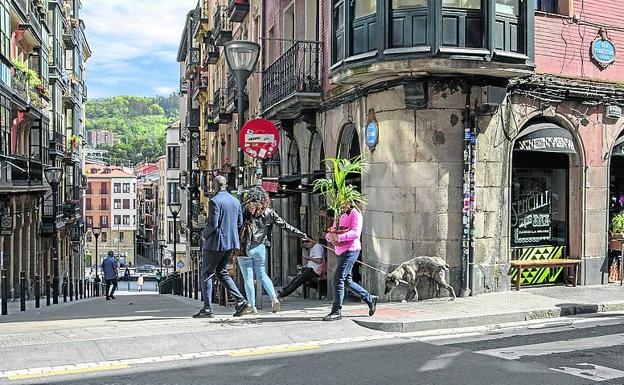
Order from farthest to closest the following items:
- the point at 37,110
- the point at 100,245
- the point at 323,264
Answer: the point at 100,245 < the point at 37,110 < the point at 323,264

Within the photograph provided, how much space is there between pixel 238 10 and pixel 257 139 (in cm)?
1554

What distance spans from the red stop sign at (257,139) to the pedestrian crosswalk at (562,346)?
4.97 m

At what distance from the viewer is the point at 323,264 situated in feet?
50.9

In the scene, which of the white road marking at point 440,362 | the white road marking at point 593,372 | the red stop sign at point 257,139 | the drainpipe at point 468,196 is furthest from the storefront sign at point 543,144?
the white road marking at point 593,372

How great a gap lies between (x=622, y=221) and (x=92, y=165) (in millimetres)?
116516

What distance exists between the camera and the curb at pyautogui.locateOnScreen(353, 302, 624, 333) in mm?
9672

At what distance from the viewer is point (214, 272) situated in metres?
10.4

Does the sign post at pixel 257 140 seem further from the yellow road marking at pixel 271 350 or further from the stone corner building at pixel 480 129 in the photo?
the yellow road marking at pixel 271 350

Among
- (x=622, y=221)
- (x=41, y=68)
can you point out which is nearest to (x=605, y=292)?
(x=622, y=221)

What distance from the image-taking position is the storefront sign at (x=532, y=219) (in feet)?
45.7

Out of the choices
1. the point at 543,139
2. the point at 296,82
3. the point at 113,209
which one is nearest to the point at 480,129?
the point at 543,139

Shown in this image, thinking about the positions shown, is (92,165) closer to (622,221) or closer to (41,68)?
(41,68)

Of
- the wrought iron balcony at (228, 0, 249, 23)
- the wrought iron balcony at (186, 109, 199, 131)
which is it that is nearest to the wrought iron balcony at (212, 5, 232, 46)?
the wrought iron balcony at (228, 0, 249, 23)

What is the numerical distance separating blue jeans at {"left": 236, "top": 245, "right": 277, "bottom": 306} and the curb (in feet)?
4.70
